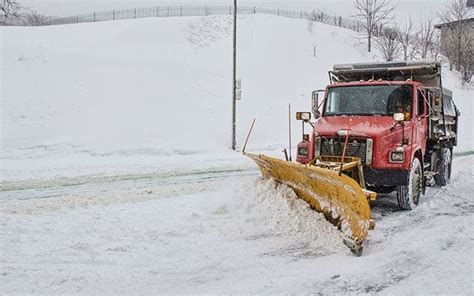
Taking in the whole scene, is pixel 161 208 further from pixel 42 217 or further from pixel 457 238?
pixel 457 238

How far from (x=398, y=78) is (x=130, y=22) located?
29764mm

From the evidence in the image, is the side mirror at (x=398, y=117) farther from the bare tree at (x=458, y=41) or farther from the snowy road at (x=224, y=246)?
the bare tree at (x=458, y=41)

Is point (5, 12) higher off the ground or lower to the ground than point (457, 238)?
higher

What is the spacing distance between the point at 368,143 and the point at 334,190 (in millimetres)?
1716

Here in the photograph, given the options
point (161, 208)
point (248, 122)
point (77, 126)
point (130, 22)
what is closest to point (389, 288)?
point (161, 208)

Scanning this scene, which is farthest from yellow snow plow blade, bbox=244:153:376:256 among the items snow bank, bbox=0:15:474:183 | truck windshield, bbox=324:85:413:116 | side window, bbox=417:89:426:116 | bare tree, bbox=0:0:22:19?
bare tree, bbox=0:0:22:19

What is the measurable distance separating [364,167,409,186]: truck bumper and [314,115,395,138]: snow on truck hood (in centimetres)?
57

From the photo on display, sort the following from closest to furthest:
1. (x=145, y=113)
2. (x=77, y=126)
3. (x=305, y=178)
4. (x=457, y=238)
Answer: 1. (x=457, y=238)
2. (x=305, y=178)
3. (x=77, y=126)
4. (x=145, y=113)

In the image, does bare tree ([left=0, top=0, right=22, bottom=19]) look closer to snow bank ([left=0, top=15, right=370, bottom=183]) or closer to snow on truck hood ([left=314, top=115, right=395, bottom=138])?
snow bank ([left=0, top=15, right=370, bottom=183])

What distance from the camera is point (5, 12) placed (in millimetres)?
19672

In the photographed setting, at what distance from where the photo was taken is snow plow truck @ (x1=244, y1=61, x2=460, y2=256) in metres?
6.37

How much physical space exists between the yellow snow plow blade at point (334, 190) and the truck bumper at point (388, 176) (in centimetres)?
47

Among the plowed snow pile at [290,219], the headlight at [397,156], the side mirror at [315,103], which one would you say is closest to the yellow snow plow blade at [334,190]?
the plowed snow pile at [290,219]

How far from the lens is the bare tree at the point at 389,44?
32.2m
